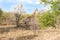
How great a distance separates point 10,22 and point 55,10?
25292 mm

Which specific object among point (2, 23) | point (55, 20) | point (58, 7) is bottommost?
point (2, 23)

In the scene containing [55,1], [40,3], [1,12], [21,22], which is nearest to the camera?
[55,1]

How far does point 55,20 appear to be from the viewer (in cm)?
2391

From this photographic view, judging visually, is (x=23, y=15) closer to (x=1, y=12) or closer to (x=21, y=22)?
(x=21, y=22)

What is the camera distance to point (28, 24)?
1655 inches

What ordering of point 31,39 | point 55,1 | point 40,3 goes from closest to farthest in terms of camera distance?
point 55,1
point 40,3
point 31,39

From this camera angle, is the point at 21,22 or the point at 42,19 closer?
the point at 42,19

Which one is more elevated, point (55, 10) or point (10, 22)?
point (55, 10)

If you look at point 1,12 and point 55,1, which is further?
point 1,12

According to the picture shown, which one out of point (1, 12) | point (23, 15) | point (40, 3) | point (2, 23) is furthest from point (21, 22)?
point (40, 3)

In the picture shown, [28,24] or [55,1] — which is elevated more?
[55,1]

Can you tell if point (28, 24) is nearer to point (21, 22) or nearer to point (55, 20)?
point (21, 22)

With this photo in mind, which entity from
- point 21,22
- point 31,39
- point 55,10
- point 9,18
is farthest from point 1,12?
point 55,10

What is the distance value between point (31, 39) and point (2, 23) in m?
22.3
